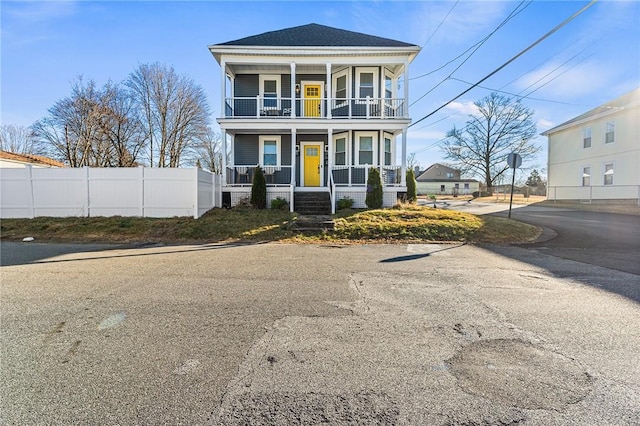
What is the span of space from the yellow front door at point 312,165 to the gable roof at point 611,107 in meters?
21.2

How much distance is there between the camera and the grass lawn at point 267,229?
10.7m

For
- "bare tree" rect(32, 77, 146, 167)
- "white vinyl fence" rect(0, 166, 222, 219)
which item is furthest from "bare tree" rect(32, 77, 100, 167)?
"white vinyl fence" rect(0, 166, 222, 219)

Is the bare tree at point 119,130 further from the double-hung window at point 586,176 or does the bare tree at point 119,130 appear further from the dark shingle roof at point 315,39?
the double-hung window at point 586,176

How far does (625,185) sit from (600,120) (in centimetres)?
568

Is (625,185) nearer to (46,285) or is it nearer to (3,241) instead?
(46,285)

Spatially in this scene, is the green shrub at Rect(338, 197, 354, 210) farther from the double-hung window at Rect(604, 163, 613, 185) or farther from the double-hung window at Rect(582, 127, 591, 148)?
the double-hung window at Rect(582, 127, 591, 148)

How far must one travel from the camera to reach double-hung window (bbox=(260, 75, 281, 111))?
17.5 metres

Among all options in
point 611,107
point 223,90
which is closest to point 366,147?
point 223,90

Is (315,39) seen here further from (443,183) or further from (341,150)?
(443,183)

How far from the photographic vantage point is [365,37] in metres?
17.5

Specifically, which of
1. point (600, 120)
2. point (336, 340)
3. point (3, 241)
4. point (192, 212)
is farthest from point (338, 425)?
point (600, 120)

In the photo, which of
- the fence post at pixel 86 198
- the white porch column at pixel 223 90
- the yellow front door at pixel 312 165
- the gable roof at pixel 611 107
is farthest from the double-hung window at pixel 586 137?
the fence post at pixel 86 198

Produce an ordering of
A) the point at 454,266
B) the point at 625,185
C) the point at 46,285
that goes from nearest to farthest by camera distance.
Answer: the point at 46,285, the point at 454,266, the point at 625,185

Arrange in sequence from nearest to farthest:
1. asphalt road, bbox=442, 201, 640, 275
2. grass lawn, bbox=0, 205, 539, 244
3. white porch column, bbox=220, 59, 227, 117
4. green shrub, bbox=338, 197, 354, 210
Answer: asphalt road, bbox=442, 201, 640, 275 < grass lawn, bbox=0, 205, 539, 244 < green shrub, bbox=338, 197, 354, 210 < white porch column, bbox=220, 59, 227, 117
